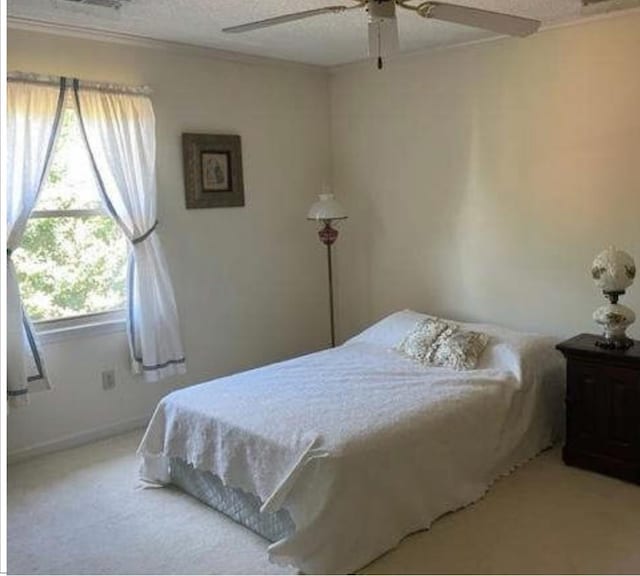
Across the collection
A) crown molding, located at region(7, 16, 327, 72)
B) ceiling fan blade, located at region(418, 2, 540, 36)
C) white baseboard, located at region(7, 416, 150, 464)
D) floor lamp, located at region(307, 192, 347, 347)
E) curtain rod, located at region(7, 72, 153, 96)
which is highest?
crown molding, located at region(7, 16, 327, 72)

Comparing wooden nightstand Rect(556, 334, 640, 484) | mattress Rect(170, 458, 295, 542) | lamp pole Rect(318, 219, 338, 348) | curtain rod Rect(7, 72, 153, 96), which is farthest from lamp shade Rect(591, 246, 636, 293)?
curtain rod Rect(7, 72, 153, 96)

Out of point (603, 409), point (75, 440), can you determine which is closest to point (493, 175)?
point (603, 409)

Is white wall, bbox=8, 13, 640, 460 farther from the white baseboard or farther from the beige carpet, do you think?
the beige carpet

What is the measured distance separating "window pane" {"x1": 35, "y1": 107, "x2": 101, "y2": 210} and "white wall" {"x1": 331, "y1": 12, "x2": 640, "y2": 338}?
1999 millimetres

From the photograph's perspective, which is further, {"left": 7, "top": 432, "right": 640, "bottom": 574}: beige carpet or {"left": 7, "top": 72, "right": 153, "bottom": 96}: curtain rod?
{"left": 7, "top": 72, "right": 153, "bottom": 96}: curtain rod

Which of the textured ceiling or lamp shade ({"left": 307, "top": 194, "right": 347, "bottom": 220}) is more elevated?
the textured ceiling

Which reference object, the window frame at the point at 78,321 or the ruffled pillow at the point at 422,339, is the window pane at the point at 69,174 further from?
the ruffled pillow at the point at 422,339

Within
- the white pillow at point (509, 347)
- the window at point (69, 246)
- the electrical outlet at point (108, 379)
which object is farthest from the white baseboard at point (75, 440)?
the white pillow at point (509, 347)

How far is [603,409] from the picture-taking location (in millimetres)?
3193

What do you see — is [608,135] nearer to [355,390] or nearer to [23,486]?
[355,390]

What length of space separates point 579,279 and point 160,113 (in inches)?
109

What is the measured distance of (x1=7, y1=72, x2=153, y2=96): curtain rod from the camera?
3.37 metres

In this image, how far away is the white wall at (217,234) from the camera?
146 inches

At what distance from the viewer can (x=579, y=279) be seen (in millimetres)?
3762
